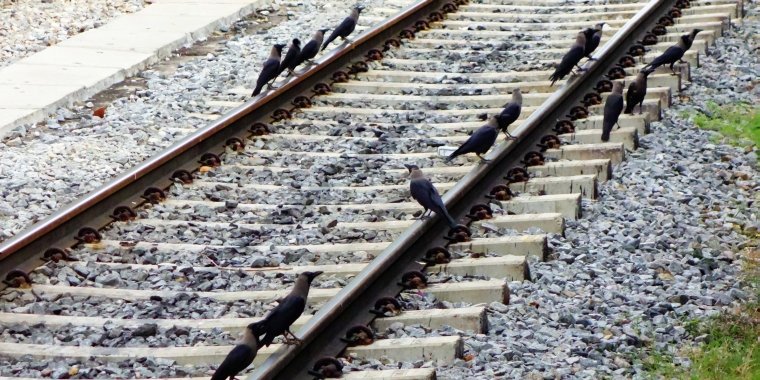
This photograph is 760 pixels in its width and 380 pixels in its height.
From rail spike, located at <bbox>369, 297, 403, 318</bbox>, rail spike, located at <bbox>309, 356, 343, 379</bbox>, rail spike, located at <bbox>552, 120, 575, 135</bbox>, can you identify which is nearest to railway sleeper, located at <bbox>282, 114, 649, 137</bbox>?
rail spike, located at <bbox>552, 120, 575, 135</bbox>

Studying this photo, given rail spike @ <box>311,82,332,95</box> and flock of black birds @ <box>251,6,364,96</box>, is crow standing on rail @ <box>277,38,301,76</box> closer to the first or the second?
flock of black birds @ <box>251,6,364,96</box>

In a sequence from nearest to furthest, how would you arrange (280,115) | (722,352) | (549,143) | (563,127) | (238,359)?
1. (238,359)
2. (722,352)
3. (549,143)
4. (563,127)
5. (280,115)

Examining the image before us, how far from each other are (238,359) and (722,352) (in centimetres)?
204

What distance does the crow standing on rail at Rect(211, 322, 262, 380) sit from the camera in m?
5.09

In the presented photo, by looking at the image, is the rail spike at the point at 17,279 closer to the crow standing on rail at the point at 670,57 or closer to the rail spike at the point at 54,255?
the rail spike at the point at 54,255

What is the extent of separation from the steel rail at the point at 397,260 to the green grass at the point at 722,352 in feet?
4.21

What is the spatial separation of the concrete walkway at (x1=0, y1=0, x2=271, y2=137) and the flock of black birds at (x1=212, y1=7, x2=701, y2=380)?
5.13ft

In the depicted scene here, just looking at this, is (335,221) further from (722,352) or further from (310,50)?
(310,50)

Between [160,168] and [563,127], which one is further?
[563,127]

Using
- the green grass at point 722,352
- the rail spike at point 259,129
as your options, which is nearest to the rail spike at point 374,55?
the rail spike at point 259,129

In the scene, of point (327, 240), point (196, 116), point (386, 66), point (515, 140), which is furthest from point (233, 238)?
point (386, 66)

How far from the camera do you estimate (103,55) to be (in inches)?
451

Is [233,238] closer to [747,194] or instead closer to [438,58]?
[747,194]

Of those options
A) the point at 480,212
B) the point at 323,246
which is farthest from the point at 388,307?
the point at 480,212
